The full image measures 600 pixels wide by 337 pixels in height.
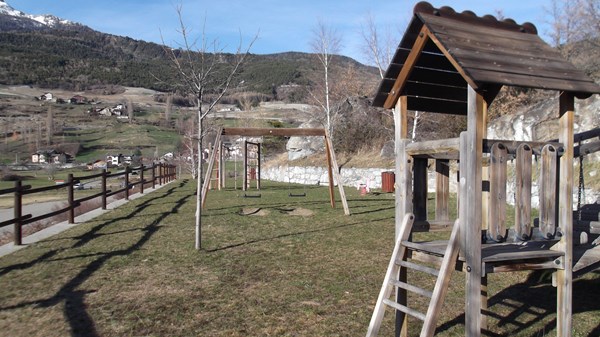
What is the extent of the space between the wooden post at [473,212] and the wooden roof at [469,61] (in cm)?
21

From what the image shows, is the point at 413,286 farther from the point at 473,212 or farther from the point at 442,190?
the point at 442,190

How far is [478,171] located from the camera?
12.3ft

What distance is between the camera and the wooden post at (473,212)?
12.3ft

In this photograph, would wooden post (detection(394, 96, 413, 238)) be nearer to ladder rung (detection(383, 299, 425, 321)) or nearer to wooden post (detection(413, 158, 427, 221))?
wooden post (detection(413, 158, 427, 221))

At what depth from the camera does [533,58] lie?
4.24 metres

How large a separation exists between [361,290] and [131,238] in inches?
201

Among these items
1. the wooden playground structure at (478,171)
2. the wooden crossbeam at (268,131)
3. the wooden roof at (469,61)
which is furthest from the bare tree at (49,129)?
the wooden playground structure at (478,171)

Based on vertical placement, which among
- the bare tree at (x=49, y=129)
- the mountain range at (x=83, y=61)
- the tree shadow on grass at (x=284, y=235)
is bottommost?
the tree shadow on grass at (x=284, y=235)

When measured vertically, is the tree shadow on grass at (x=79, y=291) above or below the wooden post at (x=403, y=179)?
below

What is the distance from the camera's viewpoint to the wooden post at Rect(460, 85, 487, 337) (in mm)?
3738

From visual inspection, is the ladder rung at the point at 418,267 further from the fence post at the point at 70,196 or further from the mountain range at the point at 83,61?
the mountain range at the point at 83,61

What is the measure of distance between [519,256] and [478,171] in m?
0.82

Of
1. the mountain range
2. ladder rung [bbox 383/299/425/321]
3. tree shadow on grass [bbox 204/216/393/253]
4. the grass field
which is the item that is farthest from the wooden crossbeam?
the mountain range

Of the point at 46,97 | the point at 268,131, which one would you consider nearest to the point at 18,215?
the point at 268,131
